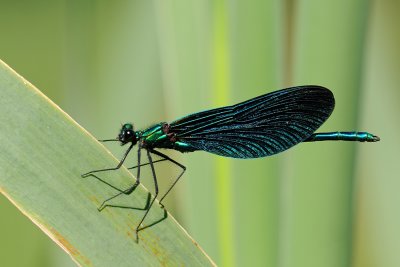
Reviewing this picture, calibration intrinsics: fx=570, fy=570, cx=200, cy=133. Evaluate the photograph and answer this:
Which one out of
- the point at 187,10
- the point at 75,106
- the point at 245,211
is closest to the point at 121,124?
the point at 75,106

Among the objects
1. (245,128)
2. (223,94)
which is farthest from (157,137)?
(223,94)

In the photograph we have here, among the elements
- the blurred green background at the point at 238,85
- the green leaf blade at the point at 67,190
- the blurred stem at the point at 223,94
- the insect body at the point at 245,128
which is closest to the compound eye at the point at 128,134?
the insect body at the point at 245,128

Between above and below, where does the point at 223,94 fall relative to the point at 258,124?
above

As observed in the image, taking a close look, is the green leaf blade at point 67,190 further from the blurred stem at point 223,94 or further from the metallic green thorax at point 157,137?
the metallic green thorax at point 157,137

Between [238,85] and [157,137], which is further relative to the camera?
[157,137]

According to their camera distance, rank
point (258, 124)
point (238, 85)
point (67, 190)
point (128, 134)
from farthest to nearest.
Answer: point (258, 124) < point (128, 134) < point (238, 85) < point (67, 190)

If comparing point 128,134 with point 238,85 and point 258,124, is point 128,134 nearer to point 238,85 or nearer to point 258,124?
point 258,124

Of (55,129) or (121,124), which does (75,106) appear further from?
(55,129)

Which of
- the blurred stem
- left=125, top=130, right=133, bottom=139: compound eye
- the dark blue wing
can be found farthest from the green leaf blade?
left=125, top=130, right=133, bottom=139: compound eye
